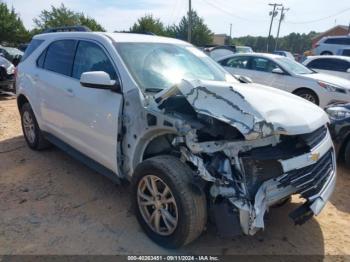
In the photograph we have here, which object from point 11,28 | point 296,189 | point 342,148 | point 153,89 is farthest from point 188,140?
point 11,28

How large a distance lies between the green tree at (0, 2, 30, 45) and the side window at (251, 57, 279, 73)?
35.3 meters

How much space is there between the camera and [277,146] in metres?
2.89

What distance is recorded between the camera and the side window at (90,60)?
12.2 feet

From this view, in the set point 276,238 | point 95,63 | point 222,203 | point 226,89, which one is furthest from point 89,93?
point 276,238

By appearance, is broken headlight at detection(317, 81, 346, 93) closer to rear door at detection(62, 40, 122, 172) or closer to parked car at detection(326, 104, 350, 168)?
parked car at detection(326, 104, 350, 168)

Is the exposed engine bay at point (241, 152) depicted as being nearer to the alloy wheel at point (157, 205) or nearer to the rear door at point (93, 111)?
the alloy wheel at point (157, 205)

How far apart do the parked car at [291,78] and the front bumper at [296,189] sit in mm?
6130

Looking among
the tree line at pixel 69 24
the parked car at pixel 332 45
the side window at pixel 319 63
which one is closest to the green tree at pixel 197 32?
the tree line at pixel 69 24

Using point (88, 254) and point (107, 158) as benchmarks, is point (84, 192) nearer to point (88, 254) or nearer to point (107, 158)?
point (107, 158)

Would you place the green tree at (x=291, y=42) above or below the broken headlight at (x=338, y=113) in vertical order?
below

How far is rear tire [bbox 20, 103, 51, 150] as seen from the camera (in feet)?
17.5

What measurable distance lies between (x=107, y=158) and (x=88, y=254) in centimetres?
97

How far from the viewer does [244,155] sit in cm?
271

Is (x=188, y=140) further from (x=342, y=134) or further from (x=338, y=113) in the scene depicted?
(x=338, y=113)
